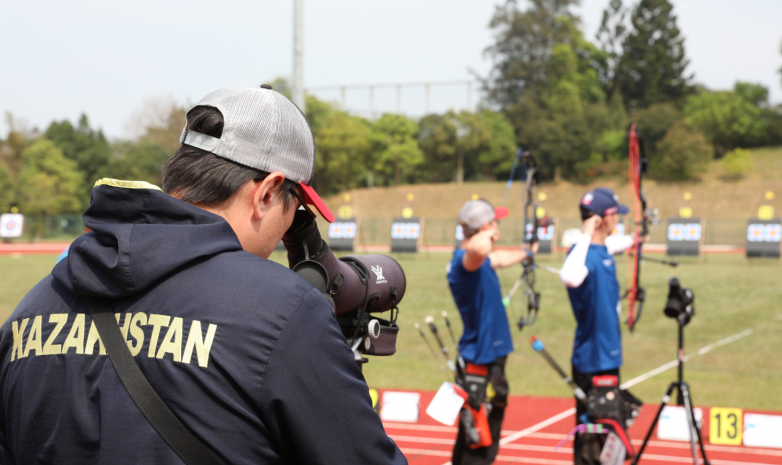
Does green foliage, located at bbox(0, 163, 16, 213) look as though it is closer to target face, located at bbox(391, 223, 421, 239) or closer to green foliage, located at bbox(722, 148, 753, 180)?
target face, located at bbox(391, 223, 421, 239)

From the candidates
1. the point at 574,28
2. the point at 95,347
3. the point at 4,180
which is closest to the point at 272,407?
the point at 95,347

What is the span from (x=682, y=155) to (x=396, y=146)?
2286 cm

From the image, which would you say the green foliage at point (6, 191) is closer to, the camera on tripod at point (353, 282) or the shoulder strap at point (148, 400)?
the camera on tripod at point (353, 282)

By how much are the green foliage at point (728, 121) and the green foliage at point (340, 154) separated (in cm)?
2857

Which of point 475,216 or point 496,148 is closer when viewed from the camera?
point 475,216

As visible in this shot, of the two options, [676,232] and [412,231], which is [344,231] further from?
[676,232]

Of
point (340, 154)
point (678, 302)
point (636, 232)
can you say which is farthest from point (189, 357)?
point (340, 154)

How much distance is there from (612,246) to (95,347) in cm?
494

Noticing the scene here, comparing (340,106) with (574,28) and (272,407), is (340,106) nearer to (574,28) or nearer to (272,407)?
(574,28)

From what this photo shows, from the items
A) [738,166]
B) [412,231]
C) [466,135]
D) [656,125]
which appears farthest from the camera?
[466,135]

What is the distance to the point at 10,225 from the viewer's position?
33031 mm

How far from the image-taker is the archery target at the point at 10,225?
32812mm

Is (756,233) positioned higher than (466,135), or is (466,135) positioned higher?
(466,135)

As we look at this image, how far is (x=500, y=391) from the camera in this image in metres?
4.55
